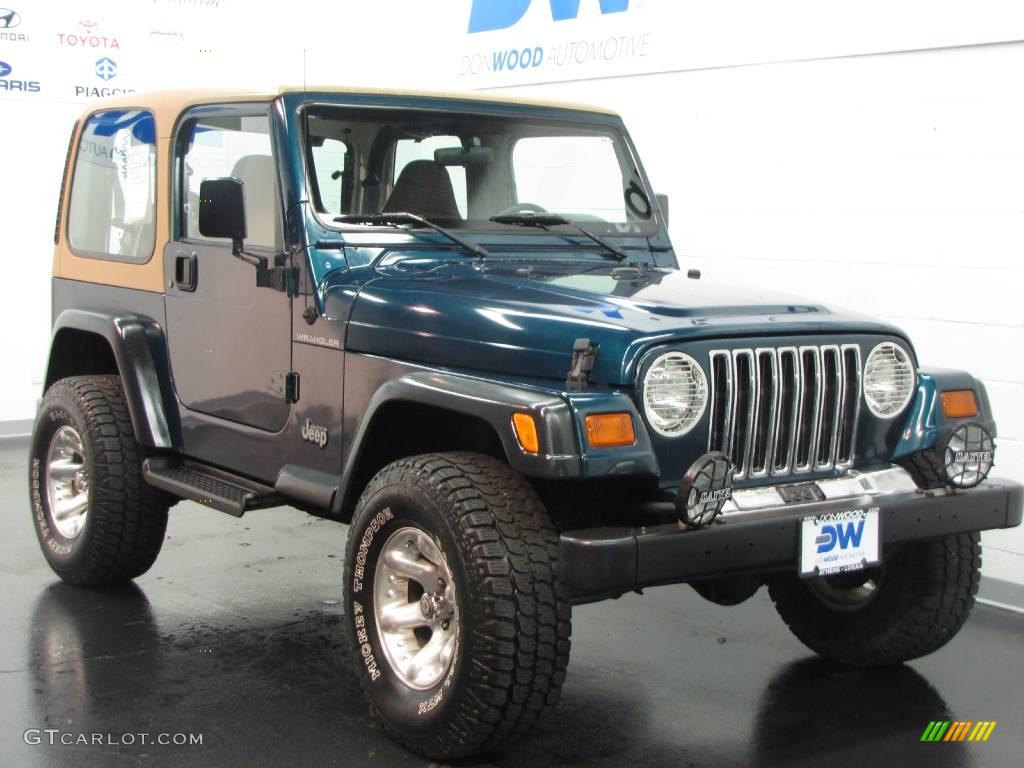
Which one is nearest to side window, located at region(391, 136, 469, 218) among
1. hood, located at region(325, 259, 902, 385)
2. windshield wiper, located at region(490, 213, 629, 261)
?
windshield wiper, located at region(490, 213, 629, 261)

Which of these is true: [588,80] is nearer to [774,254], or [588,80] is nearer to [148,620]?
[774,254]

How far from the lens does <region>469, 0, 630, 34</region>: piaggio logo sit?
23.8 feet

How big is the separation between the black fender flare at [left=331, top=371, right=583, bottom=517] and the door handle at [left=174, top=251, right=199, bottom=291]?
45.9 inches

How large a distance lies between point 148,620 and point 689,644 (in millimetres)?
1923

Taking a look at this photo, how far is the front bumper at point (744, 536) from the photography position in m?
3.15

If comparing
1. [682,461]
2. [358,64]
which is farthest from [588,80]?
[682,461]

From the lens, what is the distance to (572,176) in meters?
4.76

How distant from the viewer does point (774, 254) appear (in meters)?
6.14

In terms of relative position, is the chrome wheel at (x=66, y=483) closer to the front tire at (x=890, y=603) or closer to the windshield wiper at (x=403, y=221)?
the windshield wiper at (x=403, y=221)

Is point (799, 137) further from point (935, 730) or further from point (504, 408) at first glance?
point (504, 408)

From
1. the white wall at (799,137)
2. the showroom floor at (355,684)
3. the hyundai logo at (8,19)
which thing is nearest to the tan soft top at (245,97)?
the white wall at (799,137)

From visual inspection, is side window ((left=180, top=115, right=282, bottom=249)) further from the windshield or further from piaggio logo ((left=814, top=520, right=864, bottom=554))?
piaggio logo ((left=814, top=520, right=864, bottom=554))

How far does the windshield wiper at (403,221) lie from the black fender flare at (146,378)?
3.38 ft

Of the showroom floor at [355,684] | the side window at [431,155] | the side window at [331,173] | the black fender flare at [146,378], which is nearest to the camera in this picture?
the showroom floor at [355,684]
